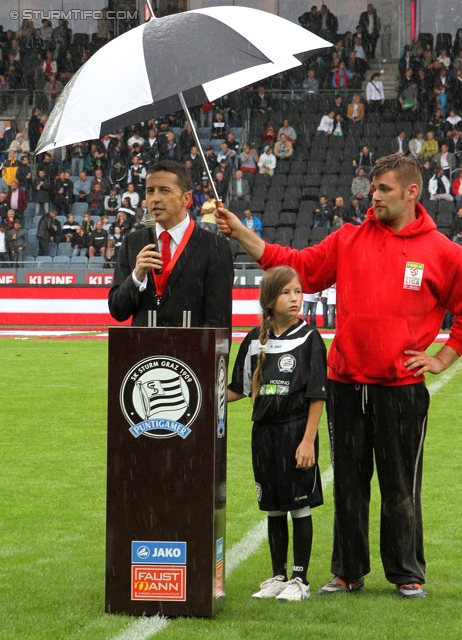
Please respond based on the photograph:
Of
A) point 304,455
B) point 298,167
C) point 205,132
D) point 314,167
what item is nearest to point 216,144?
point 205,132

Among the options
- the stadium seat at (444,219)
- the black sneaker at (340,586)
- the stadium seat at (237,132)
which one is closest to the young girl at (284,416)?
the black sneaker at (340,586)

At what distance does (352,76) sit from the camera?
31453 mm

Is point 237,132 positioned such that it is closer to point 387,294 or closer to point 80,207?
point 80,207

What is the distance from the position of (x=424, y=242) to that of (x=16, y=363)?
38.2ft

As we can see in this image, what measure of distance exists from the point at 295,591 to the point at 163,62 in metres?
2.41

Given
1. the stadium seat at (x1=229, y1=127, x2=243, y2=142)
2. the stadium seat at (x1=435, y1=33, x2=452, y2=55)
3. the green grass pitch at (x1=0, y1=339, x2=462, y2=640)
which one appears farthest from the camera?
the stadium seat at (x1=435, y1=33, x2=452, y2=55)

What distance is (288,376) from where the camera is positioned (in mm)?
4785

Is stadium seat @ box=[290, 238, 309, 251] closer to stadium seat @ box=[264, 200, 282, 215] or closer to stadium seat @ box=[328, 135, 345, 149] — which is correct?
stadium seat @ box=[264, 200, 282, 215]

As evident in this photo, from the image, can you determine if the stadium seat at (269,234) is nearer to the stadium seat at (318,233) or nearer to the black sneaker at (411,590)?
the stadium seat at (318,233)

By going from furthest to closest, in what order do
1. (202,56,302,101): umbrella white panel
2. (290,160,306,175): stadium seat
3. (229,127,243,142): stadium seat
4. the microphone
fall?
1. (229,127,243,142): stadium seat
2. (290,160,306,175): stadium seat
3. (202,56,302,101): umbrella white panel
4. the microphone

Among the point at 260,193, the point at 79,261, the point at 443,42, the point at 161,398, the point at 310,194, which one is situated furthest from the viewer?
the point at 443,42

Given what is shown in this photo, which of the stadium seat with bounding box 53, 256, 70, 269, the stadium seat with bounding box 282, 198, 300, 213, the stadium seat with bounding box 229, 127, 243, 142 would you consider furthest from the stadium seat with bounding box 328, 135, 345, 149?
the stadium seat with bounding box 53, 256, 70, 269

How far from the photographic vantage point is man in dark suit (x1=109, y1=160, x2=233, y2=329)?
4637 millimetres

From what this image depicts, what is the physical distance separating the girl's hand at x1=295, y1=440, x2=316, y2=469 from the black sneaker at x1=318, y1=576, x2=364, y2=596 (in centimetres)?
64
